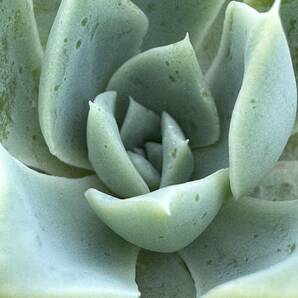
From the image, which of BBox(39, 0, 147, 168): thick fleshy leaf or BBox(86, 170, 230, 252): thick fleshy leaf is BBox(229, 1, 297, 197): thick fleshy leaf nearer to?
BBox(86, 170, 230, 252): thick fleshy leaf

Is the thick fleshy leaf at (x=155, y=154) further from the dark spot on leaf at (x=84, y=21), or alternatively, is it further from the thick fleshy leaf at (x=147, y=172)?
the dark spot on leaf at (x=84, y=21)

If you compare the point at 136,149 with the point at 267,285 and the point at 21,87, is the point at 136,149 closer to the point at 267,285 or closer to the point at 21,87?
the point at 21,87

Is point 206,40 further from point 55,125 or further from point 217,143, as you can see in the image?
point 55,125

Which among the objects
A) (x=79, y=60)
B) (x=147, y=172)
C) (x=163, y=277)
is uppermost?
(x=79, y=60)

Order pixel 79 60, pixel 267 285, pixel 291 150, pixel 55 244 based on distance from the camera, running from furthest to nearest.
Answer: pixel 291 150, pixel 79 60, pixel 55 244, pixel 267 285

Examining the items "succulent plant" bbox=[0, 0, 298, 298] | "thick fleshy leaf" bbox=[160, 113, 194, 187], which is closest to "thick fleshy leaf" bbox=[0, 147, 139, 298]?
"succulent plant" bbox=[0, 0, 298, 298]

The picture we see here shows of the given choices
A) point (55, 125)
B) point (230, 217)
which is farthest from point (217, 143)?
point (55, 125)

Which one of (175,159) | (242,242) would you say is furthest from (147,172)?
(242,242)
